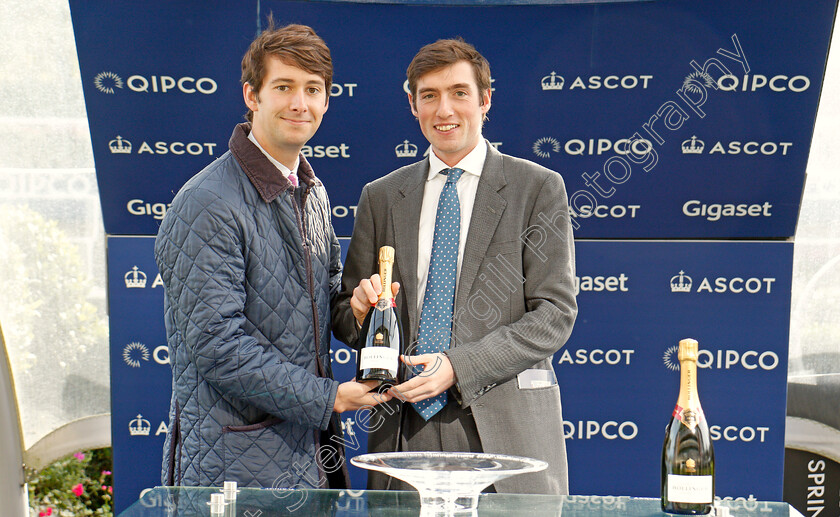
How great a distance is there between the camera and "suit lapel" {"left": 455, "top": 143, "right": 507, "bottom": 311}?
235cm

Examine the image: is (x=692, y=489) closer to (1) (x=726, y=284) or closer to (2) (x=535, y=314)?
(2) (x=535, y=314)

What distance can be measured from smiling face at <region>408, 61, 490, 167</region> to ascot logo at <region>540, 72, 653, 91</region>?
3.55ft

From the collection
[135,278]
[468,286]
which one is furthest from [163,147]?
[468,286]

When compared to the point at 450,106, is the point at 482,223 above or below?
below

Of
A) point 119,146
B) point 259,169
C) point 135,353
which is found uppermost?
point 119,146

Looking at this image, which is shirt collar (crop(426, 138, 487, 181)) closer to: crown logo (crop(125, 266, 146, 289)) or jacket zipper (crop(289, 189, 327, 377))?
jacket zipper (crop(289, 189, 327, 377))

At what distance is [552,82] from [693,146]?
63 centimetres

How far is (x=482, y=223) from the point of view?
7.86ft

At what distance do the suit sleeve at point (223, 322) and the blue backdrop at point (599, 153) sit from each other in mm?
1460

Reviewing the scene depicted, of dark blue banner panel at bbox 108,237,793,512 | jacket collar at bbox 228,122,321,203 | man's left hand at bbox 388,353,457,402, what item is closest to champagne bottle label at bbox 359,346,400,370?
man's left hand at bbox 388,353,457,402

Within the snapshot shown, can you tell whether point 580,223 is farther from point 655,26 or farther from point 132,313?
point 132,313

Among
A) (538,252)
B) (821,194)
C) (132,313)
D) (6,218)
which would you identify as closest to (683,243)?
(821,194)

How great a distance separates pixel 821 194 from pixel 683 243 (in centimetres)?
69

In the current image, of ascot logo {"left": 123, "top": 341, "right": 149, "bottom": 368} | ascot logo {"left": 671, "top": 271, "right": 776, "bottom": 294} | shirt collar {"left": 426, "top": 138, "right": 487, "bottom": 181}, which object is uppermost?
shirt collar {"left": 426, "top": 138, "right": 487, "bottom": 181}
